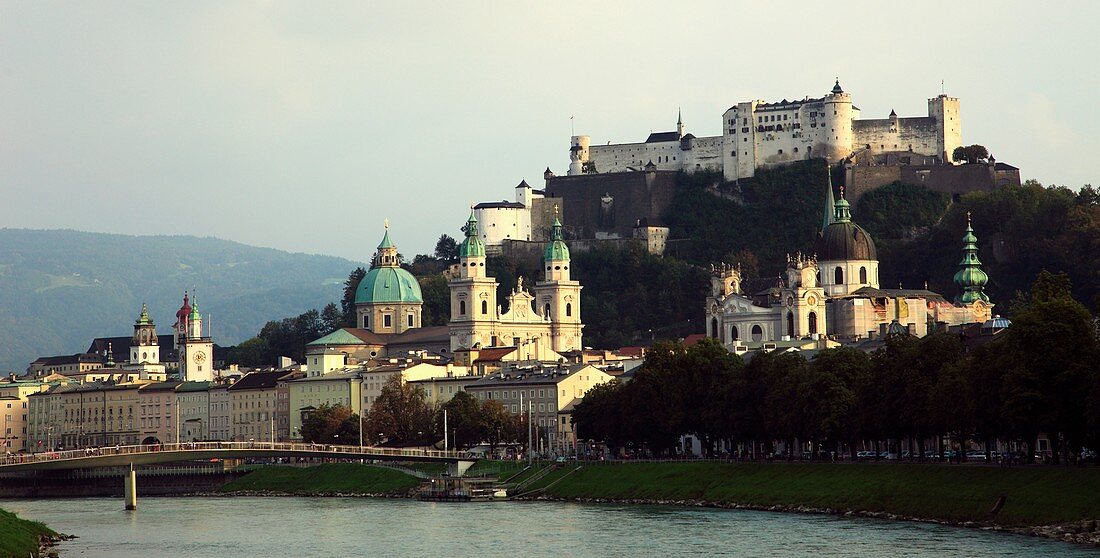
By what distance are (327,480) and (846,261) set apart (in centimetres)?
4709

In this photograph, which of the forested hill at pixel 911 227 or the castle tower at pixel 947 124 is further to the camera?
the castle tower at pixel 947 124

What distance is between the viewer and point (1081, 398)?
6319 centimetres

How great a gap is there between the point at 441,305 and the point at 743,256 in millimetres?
25030

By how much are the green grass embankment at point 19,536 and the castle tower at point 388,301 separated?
94.1 m

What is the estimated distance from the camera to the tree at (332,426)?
121750 millimetres

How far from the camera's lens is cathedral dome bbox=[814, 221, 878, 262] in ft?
459

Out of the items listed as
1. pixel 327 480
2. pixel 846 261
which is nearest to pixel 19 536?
pixel 327 480

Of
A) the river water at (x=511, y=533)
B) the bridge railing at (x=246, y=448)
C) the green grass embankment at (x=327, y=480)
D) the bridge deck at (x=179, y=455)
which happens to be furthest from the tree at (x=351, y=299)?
the river water at (x=511, y=533)

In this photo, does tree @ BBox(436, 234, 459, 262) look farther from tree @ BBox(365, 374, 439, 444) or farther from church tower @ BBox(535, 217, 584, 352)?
tree @ BBox(365, 374, 439, 444)

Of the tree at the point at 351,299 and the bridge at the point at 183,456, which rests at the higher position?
the tree at the point at 351,299

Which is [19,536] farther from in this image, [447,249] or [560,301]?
[447,249]

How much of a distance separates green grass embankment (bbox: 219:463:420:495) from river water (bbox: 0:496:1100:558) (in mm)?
11531

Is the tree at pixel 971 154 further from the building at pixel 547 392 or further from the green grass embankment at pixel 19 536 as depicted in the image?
the green grass embankment at pixel 19 536

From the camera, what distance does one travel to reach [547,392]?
399 feet
